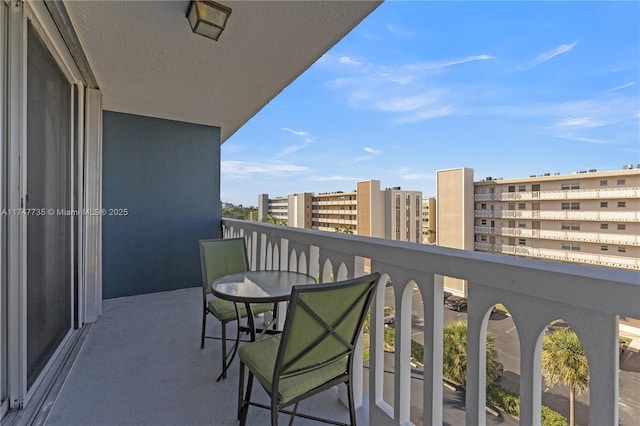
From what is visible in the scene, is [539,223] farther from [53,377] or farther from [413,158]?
[53,377]

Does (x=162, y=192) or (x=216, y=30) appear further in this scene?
(x=162, y=192)

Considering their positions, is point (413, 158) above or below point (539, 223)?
above

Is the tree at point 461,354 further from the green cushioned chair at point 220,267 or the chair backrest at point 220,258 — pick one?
the chair backrest at point 220,258

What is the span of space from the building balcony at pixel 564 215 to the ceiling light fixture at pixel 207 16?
22110 mm

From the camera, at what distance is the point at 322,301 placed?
118cm

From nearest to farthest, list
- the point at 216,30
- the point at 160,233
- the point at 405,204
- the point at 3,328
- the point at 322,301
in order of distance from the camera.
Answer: the point at 322,301, the point at 3,328, the point at 216,30, the point at 160,233, the point at 405,204

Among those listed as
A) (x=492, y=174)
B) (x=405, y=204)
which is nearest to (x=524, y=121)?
(x=492, y=174)

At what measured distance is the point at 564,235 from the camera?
65.4 feet

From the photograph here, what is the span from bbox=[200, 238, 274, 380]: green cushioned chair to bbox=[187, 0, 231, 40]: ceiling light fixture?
5.56 ft

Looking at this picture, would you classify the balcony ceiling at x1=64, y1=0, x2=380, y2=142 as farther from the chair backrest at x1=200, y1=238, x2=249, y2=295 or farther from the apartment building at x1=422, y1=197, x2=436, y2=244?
the apartment building at x1=422, y1=197, x2=436, y2=244

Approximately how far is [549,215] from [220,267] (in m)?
24.8

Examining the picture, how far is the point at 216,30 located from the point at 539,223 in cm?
2638

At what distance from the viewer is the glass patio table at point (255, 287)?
1.74 m

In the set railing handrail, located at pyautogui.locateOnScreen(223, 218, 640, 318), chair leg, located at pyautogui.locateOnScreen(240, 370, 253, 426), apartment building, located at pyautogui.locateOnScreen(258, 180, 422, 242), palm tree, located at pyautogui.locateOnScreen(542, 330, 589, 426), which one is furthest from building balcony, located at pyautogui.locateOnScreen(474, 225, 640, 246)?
chair leg, located at pyautogui.locateOnScreen(240, 370, 253, 426)
